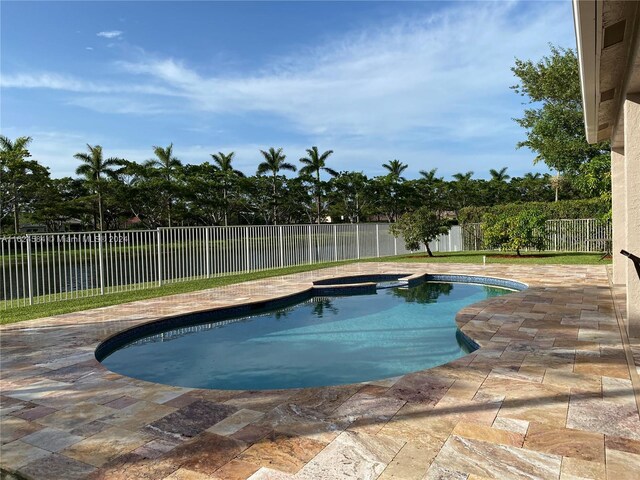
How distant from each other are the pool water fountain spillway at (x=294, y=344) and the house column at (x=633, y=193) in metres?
1.82

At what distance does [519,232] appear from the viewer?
17203 mm

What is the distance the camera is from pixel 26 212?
111 ft

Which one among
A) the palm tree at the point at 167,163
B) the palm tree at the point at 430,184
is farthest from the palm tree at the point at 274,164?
the palm tree at the point at 430,184

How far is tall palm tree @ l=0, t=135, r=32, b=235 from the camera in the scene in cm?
2688

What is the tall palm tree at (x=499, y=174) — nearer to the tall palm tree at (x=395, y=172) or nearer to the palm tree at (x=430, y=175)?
the palm tree at (x=430, y=175)

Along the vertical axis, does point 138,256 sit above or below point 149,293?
above

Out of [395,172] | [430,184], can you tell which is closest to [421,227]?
[395,172]

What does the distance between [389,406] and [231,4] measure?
1183cm

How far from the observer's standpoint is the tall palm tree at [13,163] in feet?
88.2

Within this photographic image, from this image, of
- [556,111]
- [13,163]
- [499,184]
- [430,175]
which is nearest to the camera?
[556,111]

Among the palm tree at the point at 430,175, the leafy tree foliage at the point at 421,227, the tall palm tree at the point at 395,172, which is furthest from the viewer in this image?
the palm tree at the point at 430,175

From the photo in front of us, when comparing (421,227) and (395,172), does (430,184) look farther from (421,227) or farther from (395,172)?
(421,227)

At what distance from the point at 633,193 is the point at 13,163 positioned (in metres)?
31.8

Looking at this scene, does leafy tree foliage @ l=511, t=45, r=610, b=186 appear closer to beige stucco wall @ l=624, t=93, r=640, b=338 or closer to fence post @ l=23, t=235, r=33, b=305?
beige stucco wall @ l=624, t=93, r=640, b=338
